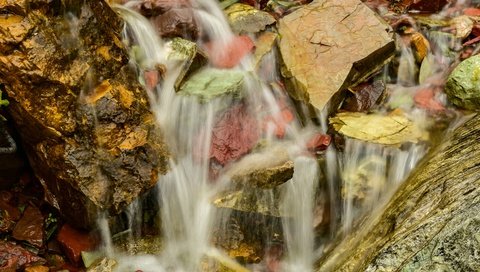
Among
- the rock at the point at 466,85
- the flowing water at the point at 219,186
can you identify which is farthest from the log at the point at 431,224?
the rock at the point at 466,85

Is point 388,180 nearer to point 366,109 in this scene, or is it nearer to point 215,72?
point 366,109

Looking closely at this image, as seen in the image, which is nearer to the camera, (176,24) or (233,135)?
(233,135)

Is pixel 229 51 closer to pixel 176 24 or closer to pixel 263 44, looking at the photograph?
pixel 263 44

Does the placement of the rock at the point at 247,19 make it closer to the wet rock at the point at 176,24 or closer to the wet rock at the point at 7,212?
the wet rock at the point at 176,24

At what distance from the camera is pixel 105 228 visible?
3906mm

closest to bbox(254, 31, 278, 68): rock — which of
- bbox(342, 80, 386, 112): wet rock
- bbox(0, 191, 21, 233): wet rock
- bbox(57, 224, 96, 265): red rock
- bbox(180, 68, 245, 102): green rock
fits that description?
bbox(180, 68, 245, 102): green rock

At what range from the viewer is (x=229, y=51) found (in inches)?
194

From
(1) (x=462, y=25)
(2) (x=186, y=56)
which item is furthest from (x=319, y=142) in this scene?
(1) (x=462, y=25)

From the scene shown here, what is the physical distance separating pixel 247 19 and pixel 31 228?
307 centimetres

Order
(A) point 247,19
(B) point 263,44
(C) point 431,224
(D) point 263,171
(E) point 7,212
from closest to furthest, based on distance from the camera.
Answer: (C) point 431,224
(D) point 263,171
(E) point 7,212
(B) point 263,44
(A) point 247,19

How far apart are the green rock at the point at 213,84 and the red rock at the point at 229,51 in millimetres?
154

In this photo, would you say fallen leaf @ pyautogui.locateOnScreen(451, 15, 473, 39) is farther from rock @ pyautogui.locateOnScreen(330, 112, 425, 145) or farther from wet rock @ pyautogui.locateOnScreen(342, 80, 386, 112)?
rock @ pyautogui.locateOnScreen(330, 112, 425, 145)

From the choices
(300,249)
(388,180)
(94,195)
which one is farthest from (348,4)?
(94,195)

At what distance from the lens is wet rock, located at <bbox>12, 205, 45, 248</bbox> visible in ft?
12.9
